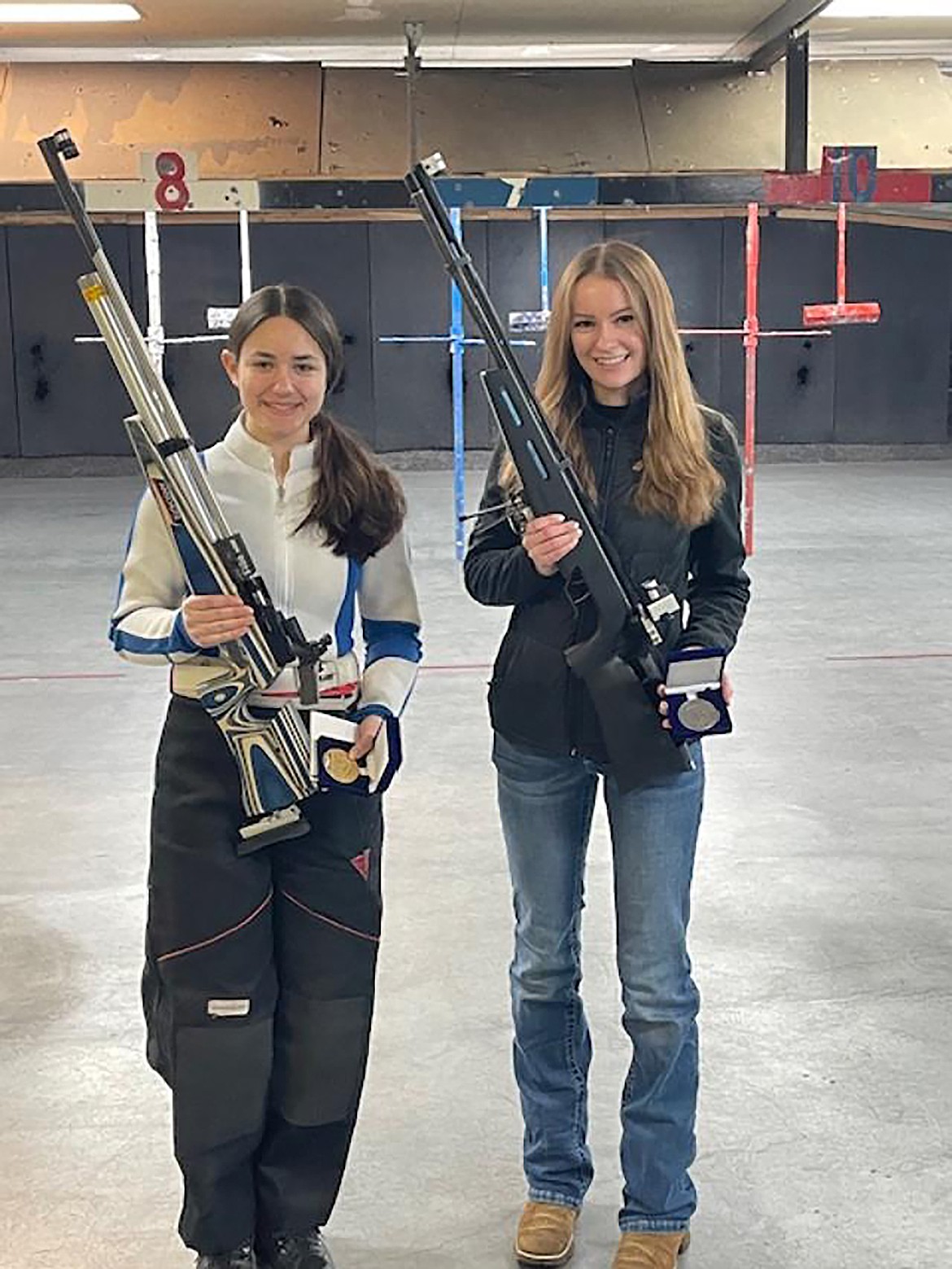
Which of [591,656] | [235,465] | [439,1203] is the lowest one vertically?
[439,1203]

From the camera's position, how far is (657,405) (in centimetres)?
188

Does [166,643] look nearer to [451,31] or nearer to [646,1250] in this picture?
[646,1250]

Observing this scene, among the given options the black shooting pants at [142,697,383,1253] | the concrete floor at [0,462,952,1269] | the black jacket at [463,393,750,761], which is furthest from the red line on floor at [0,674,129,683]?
the black jacket at [463,393,750,761]

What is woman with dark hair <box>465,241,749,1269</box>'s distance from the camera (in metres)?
1.86

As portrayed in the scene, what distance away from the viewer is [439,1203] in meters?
2.22

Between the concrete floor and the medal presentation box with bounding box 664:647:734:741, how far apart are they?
0.75 meters

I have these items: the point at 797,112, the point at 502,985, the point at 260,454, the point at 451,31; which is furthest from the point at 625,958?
the point at 797,112

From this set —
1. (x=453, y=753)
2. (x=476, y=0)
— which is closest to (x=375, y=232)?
(x=476, y=0)

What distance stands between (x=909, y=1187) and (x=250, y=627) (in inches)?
50.6

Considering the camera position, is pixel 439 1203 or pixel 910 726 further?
pixel 910 726

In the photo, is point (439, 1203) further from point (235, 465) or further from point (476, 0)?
point (476, 0)

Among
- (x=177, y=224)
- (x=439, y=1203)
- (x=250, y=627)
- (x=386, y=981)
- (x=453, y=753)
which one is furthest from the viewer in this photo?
(x=177, y=224)

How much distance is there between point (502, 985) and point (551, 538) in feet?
4.65

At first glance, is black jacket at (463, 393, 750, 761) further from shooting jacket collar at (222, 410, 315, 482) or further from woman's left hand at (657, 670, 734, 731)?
shooting jacket collar at (222, 410, 315, 482)
